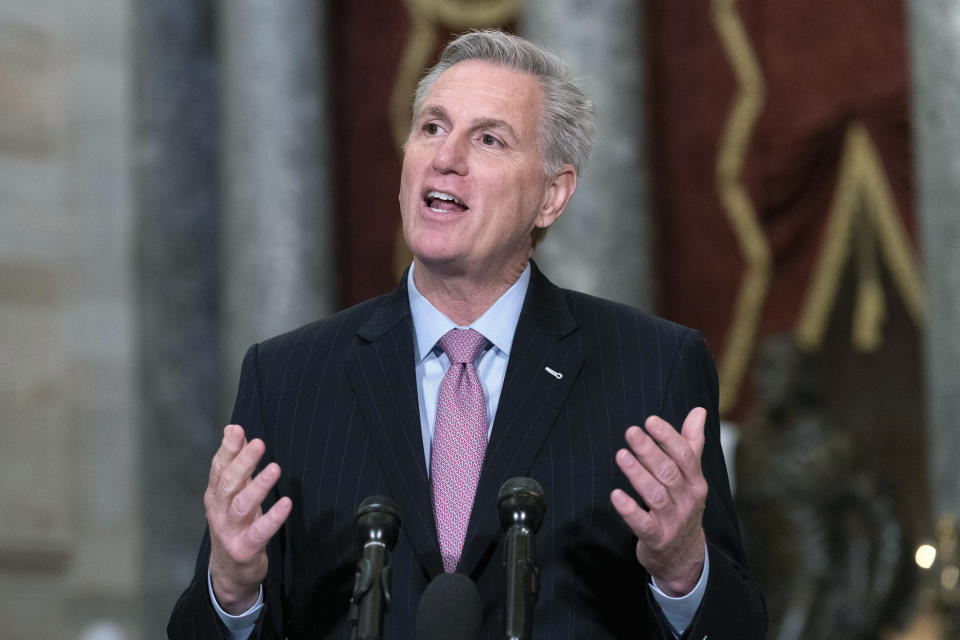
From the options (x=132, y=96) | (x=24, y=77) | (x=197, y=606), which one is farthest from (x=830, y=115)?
(x=197, y=606)

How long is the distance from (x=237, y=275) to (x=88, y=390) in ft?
3.68

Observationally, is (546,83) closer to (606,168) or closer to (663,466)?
(663,466)

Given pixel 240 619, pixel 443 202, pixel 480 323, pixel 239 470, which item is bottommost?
pixel 240 619

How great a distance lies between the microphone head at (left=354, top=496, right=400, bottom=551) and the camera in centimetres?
162

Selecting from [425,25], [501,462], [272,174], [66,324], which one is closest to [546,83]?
[501,462]

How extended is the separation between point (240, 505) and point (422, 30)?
6346mm

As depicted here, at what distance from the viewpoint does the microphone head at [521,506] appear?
63.9 inches

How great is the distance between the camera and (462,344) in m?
2.15

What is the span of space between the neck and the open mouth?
0.30 feet

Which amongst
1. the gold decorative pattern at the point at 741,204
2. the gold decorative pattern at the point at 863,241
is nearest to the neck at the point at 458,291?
the gold decorative pattern at the point at 863,241

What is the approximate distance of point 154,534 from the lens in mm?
7355

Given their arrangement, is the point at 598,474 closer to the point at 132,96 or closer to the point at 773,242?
the point at 773,242

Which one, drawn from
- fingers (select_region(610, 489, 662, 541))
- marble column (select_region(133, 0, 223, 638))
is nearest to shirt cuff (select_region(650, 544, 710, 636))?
fingers (select_region(610, 489, 662, 541))

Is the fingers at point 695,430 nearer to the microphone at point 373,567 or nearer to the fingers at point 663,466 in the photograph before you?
the fingers at point 663,466
